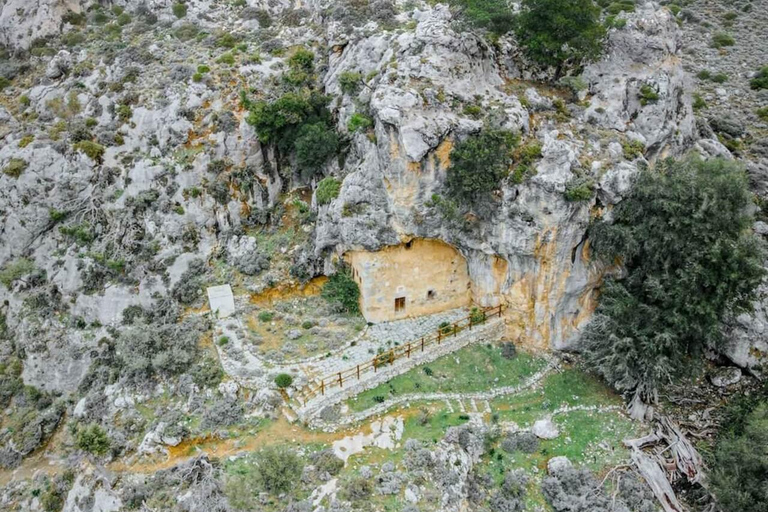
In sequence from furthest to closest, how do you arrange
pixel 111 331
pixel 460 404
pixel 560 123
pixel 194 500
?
pixel 111 331 < pixel 560 123 < pixel 460 404 < pixel 194 500

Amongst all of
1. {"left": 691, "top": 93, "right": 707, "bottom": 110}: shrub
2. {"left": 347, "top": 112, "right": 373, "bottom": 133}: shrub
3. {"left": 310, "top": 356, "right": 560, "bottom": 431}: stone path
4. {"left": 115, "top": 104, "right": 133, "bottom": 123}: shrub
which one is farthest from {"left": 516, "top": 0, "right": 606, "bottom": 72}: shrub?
{"left": 115, "top": 104, "right": 133, "bottom": 123}: shrub

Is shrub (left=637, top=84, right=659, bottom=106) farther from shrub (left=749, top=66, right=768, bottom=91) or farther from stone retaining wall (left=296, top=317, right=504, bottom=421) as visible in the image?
shrub (left=749, top=66, right=768, bottom=91)

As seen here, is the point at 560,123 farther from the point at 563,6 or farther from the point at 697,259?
the point at 697,259

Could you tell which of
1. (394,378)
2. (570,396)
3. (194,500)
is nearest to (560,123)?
(570,396)

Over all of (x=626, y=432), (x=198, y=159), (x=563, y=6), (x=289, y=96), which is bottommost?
(x=626, y=432)

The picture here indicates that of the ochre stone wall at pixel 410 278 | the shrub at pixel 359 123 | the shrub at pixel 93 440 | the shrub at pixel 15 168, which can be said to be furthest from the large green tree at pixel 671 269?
the shrub at pixel 15 168

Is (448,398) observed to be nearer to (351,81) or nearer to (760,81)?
(351,81)

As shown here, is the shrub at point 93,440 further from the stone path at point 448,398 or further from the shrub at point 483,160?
the shrub at point 483,160
